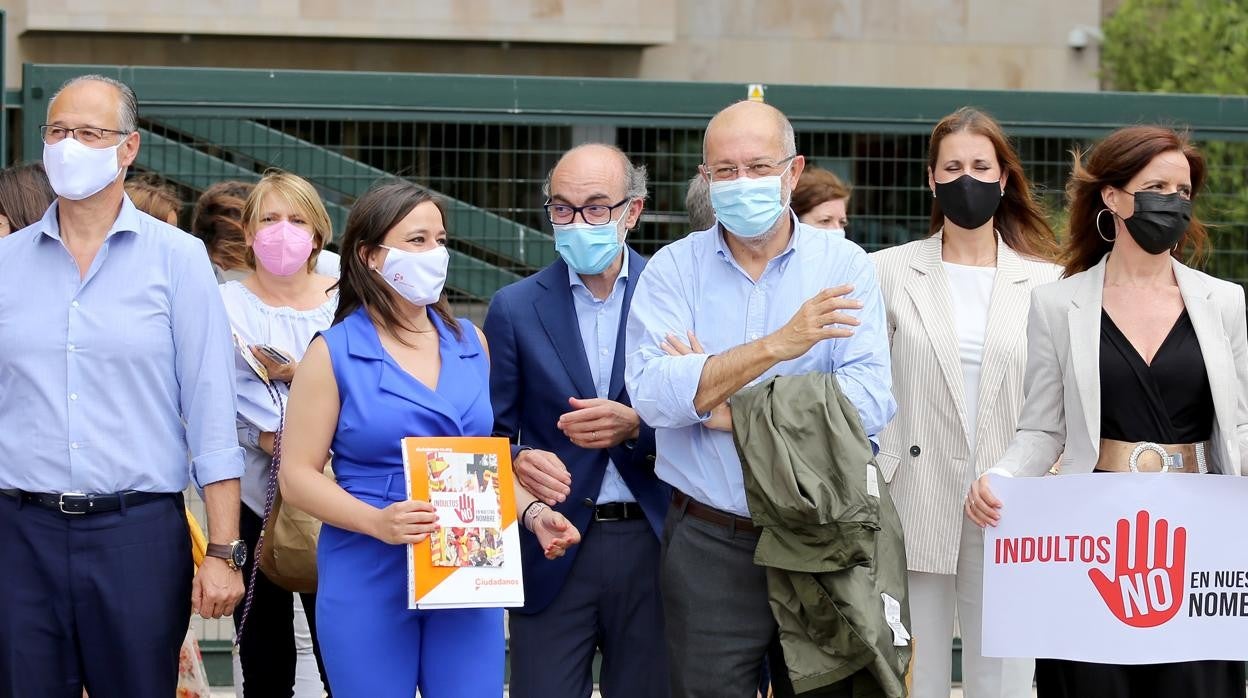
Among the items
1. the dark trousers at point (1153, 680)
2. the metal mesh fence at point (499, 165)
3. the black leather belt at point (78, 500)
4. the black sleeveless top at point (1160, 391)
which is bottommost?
the dark trousers at point (1153, 680)

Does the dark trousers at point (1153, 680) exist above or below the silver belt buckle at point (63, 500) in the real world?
below

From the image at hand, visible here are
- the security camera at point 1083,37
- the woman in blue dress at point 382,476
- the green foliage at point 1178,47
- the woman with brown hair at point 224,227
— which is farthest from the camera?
the security camera at point 1083,37

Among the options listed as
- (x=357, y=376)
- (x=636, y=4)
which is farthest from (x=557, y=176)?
(x=636, y=4)

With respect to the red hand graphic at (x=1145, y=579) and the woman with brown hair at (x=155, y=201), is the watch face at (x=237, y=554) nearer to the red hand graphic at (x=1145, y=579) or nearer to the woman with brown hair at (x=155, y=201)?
the woman with brown hair at (x=155, y=201)

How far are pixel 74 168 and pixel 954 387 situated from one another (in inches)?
111

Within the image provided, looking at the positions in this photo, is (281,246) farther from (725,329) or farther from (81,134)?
(725,329)

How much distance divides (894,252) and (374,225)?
1941mm

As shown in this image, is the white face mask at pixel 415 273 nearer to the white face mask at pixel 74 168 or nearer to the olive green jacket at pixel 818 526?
the white face mask at pixel 74 168

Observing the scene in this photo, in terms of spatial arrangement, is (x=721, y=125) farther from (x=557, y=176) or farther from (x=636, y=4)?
(x=636, y=4)

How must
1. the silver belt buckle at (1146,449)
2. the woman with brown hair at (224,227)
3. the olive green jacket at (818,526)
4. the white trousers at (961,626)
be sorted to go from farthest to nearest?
the woman with brown hair at (224,227)
the white trousers at (961,626)
the silver belt buckle at (1146,449)
the olive green jacket at (818,526)

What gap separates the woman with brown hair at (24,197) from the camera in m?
5.08

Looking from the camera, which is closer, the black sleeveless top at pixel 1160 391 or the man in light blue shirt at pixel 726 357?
the man in light blue shirt at pixel 726 357

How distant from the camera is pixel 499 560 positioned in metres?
4.06

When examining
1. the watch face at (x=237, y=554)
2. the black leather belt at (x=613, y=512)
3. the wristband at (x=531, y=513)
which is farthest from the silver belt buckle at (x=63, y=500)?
the black leather belt at (x=613, y=512)
